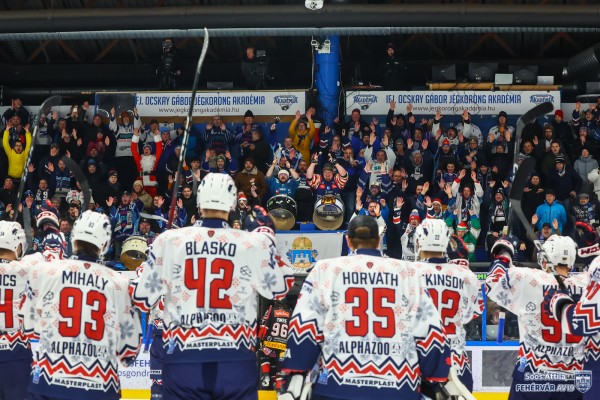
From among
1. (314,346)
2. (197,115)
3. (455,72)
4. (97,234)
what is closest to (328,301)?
(314,346)

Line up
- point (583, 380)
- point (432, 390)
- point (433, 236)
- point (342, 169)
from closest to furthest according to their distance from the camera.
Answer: point (432, 390), point (433, 236), point (583, 380), point (342, 169)

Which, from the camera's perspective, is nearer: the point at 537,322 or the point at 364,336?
the point at 364,336

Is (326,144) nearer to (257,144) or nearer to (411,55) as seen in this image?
(257,144)

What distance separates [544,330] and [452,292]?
754 millimetres

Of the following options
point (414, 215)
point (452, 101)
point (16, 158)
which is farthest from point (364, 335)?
point (452, 101)

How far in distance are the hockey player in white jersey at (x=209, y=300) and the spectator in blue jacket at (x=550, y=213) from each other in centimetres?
1095

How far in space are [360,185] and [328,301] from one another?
442 inches

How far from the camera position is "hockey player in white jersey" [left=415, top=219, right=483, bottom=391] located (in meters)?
7.77

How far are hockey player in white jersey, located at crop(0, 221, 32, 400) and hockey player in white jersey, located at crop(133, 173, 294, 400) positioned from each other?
1687 mm

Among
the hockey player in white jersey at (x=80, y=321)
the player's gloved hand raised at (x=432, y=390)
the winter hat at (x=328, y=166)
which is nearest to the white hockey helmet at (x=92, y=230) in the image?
the hockey player in white jersey at (x=80, y=321)

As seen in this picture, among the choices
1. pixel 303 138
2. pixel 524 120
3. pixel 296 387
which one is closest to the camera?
pixel 296 387

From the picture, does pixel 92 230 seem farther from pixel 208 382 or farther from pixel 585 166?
pixel 585 166

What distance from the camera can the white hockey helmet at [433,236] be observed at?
25.4ft

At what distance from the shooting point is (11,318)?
800cm
